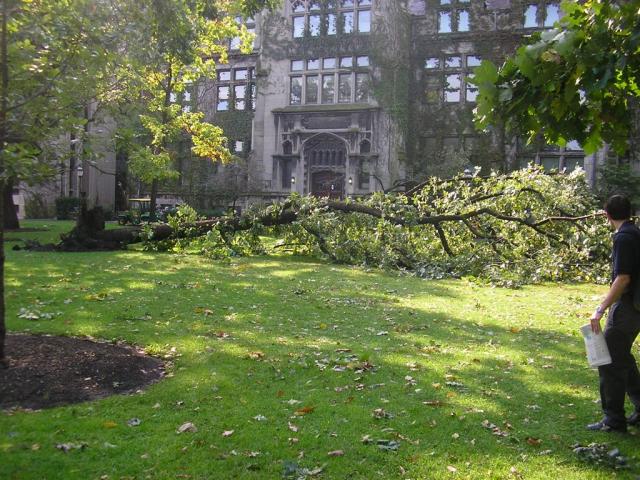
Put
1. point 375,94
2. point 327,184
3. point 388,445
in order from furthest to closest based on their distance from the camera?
point 327,184 → point 375,94 → point 388,445

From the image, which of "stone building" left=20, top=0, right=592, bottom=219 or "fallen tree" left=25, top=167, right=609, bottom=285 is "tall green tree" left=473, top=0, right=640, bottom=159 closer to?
"fallen tree" left=25, top=167, right=609, bottom=285

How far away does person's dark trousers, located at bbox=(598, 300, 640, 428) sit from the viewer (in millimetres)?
4766

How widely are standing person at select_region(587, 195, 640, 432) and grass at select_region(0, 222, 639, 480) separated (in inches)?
9.1

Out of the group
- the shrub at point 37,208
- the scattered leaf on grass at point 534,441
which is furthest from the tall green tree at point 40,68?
the shrub at point 37,208

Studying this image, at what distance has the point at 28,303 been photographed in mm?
8938

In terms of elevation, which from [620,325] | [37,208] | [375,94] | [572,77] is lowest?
[620,325]

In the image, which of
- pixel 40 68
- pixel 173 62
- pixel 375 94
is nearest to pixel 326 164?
pixel 375 94

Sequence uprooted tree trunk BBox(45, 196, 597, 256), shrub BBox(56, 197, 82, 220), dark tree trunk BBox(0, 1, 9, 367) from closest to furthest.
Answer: dark tree trunk BBox(0, 1, 9, 367) < uprooted tree trunk BBox(45, 196, 597, 256) < shrub BBox(56, 197, 82, 220)

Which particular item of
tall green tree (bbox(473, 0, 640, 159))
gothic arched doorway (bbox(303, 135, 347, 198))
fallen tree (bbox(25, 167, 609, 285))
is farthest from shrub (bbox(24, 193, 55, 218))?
tall green tree (bbox(473, 0, 640, 159))

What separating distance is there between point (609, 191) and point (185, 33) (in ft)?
86.7

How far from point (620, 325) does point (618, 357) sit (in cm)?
26

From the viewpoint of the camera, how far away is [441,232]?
1619cm

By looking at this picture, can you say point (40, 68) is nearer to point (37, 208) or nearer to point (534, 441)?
point (534, 441)

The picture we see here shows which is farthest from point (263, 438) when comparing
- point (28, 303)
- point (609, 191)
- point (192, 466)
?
point (609, 191)
